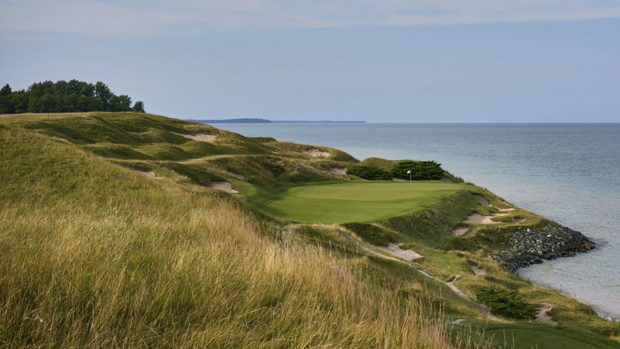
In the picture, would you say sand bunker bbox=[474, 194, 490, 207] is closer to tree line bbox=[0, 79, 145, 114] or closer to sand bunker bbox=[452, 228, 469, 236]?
sand bunker bbox=[452, 228, 469, 236]

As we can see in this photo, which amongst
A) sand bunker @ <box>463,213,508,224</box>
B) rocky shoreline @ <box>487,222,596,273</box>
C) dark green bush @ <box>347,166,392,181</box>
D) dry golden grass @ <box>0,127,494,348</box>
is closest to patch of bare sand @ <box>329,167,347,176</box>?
dark green bush @ <box>347,166,392,181</box>

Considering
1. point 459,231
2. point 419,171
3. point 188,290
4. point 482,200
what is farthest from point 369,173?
point 188,290

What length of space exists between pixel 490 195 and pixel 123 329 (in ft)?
90.4

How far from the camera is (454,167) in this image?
234ft

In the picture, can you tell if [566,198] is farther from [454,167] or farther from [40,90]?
[40,90]

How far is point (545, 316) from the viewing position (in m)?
11.9

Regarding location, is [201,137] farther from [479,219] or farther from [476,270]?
[476,270]

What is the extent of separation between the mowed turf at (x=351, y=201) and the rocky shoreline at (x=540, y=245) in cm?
407

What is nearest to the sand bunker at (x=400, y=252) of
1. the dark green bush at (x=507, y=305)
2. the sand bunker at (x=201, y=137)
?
the dark green bush at (x=507, y=305)

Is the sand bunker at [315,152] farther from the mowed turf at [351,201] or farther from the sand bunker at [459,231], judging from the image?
the sand bunker at [459,231]

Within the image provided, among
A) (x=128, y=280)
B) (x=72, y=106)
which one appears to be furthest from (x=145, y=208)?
(x=72, y=106)

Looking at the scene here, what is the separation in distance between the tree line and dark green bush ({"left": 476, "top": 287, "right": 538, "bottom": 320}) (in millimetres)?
94011

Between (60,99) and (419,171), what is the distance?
81639 mm

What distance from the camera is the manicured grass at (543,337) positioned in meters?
6.41
